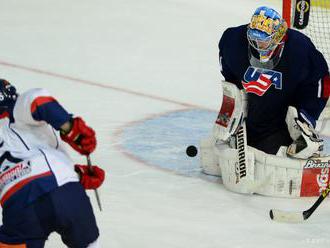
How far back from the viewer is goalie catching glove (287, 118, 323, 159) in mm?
4121

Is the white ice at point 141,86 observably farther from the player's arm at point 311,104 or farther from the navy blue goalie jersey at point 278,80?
the navy blue goalie jersey at point 278,80

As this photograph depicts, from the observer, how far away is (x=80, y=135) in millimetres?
2713

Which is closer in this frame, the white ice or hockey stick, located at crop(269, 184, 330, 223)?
the white ice

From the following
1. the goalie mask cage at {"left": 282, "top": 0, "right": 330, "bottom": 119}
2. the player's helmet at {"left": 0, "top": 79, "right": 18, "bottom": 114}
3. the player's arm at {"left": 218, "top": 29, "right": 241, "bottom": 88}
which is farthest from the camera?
the goalie mask cage at {"left": 282, "top": 0, "right": 330, "bottom": 119}

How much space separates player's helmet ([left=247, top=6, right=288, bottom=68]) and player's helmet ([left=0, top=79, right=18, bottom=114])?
1.54 m

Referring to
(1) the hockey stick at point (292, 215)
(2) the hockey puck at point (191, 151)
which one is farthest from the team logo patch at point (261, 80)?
(1) the hockey stick at point (292, 215)

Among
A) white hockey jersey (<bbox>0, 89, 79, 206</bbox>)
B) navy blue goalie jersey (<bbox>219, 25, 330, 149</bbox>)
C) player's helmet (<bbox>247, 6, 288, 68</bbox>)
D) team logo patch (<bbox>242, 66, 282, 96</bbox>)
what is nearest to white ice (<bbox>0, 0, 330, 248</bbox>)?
navy blue goalie jersey (<bbox>219, 25, 330, 149</bbox>)

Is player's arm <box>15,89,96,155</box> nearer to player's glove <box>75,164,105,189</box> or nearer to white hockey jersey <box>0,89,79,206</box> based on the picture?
white hockey jersey <box>0,89,79,206</box>

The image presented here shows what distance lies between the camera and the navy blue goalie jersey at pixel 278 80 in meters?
4.18

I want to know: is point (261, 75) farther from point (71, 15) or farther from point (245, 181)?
point (71, 15)

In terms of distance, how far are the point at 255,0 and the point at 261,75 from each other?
4.70m

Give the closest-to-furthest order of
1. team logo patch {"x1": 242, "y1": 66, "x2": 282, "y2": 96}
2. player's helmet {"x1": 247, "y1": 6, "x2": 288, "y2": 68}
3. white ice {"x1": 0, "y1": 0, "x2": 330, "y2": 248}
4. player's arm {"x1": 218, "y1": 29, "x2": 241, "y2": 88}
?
white ice {"x1": 0, "y1": 0, "x2": 330, "y2": 248}, player's helmet {"x1": 247, "y1": 6, "x2": 288, "y2": 68}, team logo patch {"x1": 242, "y1": 66, "x2": 282, "y2": 96}, player's arm {"x1": 218, "y1": 29, "x2": 241, "y2": 88}

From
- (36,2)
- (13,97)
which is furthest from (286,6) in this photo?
(36,2)

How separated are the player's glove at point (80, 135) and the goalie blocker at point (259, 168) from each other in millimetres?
1564
